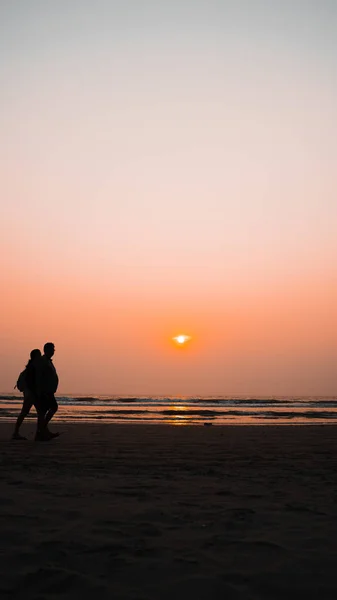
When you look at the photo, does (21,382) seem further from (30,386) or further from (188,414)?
(188,414)

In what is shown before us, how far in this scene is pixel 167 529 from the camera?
498 centimetres

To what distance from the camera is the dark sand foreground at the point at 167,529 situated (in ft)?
12.1

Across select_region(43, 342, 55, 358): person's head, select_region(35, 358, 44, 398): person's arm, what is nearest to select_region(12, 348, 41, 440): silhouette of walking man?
select_region(35, 358, 44, 398): person's arm

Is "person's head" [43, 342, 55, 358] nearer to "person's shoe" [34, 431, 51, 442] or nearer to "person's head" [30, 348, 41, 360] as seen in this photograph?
"person's head" [30, 348, 41, 360]

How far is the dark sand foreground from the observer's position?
12.1ft

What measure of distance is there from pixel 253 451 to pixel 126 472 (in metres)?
3.97

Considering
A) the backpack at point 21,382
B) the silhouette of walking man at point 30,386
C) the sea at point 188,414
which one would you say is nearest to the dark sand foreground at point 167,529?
the silhouette of walking man at point 30,386

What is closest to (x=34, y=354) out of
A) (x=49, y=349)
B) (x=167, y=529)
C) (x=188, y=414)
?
(x=49, y=349)

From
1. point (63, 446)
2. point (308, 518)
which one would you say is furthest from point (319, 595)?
point (63, 446)

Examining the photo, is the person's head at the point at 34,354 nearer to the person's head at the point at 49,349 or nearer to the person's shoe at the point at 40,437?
the person's head at the point at 49,349

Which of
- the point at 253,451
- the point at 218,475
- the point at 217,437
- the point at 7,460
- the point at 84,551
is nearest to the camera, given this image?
the point at 84,551

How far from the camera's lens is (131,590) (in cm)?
360

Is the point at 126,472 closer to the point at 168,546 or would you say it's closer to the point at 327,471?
the point at 327,471

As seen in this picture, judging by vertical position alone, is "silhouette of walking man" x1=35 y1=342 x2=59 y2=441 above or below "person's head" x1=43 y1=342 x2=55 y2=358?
below
